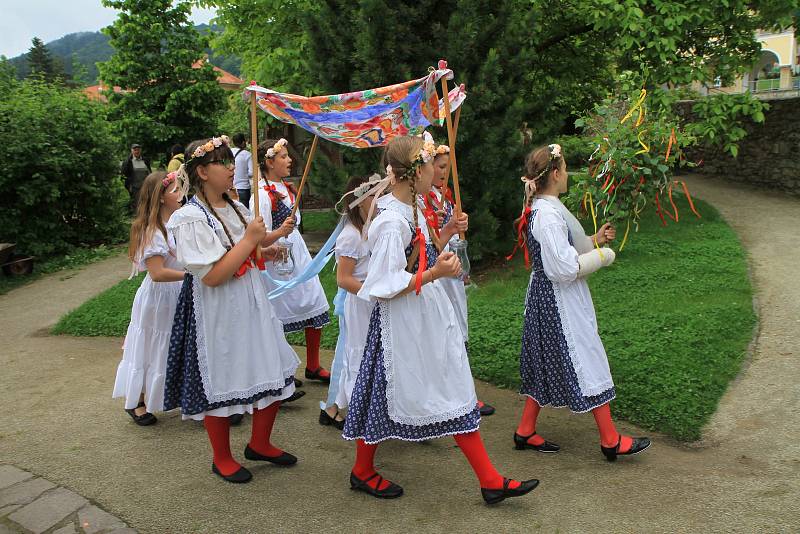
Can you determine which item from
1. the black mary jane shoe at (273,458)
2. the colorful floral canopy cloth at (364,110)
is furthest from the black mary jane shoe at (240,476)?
Result: the colorful floral canopy cloth at (364,110)

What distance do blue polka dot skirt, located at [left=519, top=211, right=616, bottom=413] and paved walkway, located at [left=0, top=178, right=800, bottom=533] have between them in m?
0.41

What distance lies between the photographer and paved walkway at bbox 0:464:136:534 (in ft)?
11.8

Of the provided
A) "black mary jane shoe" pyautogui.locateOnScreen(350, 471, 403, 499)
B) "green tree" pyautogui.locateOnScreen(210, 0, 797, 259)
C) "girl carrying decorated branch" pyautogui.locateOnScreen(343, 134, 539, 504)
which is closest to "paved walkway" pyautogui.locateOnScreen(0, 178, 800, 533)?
"black mary jane shoe" pyautogui.locateOnScreen(350, 471, 403, 499)

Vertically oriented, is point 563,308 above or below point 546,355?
above

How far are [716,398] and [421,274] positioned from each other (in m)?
2.77

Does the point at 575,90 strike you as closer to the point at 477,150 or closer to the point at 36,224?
the point at 477,150

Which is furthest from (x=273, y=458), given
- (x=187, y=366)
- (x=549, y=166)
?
(x=549, y=166)

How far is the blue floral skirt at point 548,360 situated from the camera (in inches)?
158

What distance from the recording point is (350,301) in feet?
15.2

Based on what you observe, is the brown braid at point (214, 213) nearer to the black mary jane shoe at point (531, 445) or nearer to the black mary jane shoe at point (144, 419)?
the black mary jane shoe at point (144, 419)

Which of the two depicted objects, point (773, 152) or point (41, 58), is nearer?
point (773, 152)

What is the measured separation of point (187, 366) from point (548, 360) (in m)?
2.12

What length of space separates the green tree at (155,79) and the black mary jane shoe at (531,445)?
16233mm

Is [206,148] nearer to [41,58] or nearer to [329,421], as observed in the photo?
[329,421]
